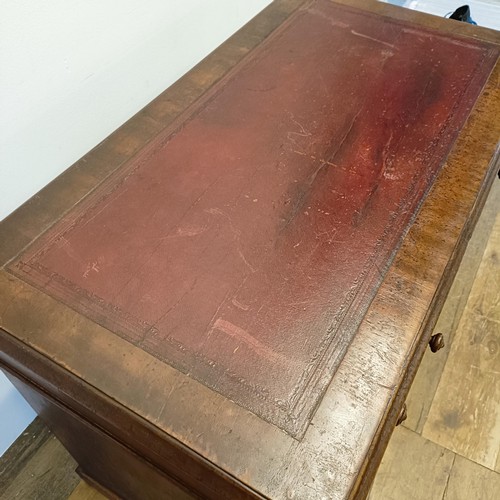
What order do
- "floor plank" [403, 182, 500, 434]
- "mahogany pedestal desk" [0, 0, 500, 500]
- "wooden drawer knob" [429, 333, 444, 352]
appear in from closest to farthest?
"mahogany pedestal desk" [0, 0, 500, 500], "wooden drawer knob" [429, 333, 444, 352], "floor plank" [403, 182, 500, 434]

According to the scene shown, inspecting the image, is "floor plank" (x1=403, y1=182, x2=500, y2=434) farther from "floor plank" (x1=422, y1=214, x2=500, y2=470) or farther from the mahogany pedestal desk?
the mahogany pedestal desk

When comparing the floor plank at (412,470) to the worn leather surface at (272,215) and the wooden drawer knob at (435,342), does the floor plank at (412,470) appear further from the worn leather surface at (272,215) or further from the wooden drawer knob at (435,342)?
the worn leather surface at (272,215)

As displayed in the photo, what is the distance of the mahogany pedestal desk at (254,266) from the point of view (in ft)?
1.97

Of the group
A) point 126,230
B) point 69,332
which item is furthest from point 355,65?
point 69,332

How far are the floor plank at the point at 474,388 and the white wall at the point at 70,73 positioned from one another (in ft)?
3.23

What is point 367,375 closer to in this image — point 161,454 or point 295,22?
point 161,454

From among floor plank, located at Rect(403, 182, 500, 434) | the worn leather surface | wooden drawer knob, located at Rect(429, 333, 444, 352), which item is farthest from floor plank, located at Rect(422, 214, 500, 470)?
the worn leather surface

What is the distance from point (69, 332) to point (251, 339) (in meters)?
0.24

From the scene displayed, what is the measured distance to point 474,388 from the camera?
1.29 metres

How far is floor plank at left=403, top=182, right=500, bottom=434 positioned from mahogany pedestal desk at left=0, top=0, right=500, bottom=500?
0.60 meters

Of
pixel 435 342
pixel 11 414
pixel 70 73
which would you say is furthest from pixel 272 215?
pixel 11 414

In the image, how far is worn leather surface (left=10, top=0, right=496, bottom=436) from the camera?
0.65m

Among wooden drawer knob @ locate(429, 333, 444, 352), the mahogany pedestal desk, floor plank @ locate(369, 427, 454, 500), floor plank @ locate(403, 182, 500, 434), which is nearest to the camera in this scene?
the mahogany pedestal desk

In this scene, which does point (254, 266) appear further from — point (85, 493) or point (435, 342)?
point (85, 493)
